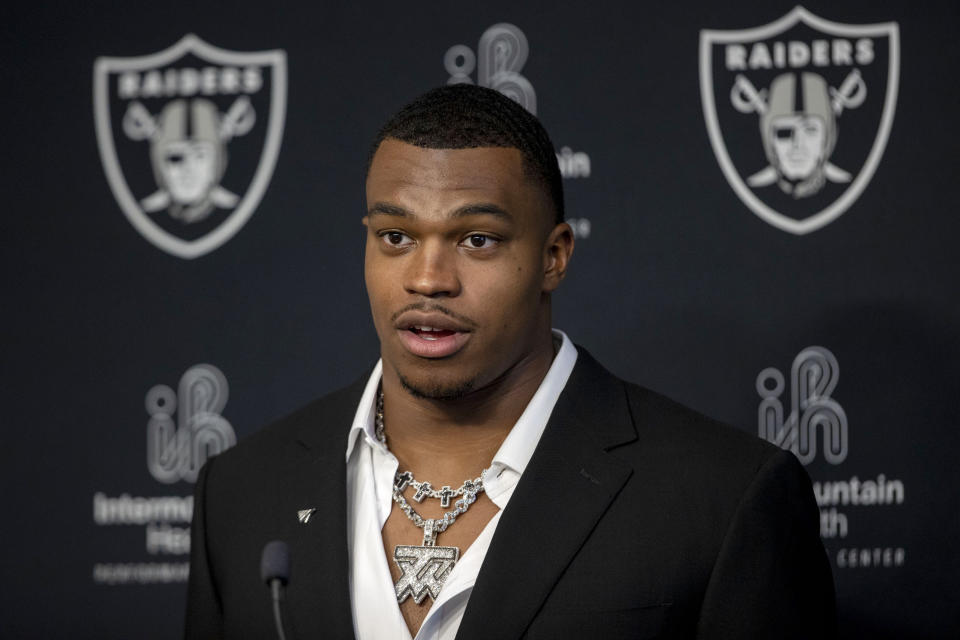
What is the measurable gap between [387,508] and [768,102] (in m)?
1.34

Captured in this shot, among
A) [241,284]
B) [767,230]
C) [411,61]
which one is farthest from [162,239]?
[767,230]

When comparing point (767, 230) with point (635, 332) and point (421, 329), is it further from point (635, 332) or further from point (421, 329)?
point (421, 329)

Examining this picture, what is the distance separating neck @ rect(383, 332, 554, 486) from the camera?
6.22 feet

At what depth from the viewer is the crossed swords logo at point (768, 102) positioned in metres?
2.55

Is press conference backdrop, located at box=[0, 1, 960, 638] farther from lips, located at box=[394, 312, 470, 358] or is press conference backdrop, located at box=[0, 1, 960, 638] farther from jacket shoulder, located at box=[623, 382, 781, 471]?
lips, located at box=[394, 312, 470, 358]

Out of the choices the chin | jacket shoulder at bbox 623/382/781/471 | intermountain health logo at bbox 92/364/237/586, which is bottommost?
intermountain health logo at bbox 92/364/237/586

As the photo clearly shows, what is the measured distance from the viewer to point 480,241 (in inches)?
70.4

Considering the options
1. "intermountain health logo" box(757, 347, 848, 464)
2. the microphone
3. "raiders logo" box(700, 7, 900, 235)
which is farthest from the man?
"raiders logo" box(700, 7, 900, 235)

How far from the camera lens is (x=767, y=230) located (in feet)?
8.46

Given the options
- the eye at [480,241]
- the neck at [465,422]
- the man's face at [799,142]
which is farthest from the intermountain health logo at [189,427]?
the man's face at [799,142]

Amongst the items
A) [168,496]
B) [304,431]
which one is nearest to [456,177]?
[304,431]

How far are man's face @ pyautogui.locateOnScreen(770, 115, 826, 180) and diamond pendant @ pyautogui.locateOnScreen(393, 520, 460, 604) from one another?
127 cm

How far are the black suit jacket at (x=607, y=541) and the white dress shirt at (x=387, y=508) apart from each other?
0.04m

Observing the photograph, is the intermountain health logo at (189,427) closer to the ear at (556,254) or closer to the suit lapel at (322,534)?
the suit lapel at (322,534)
